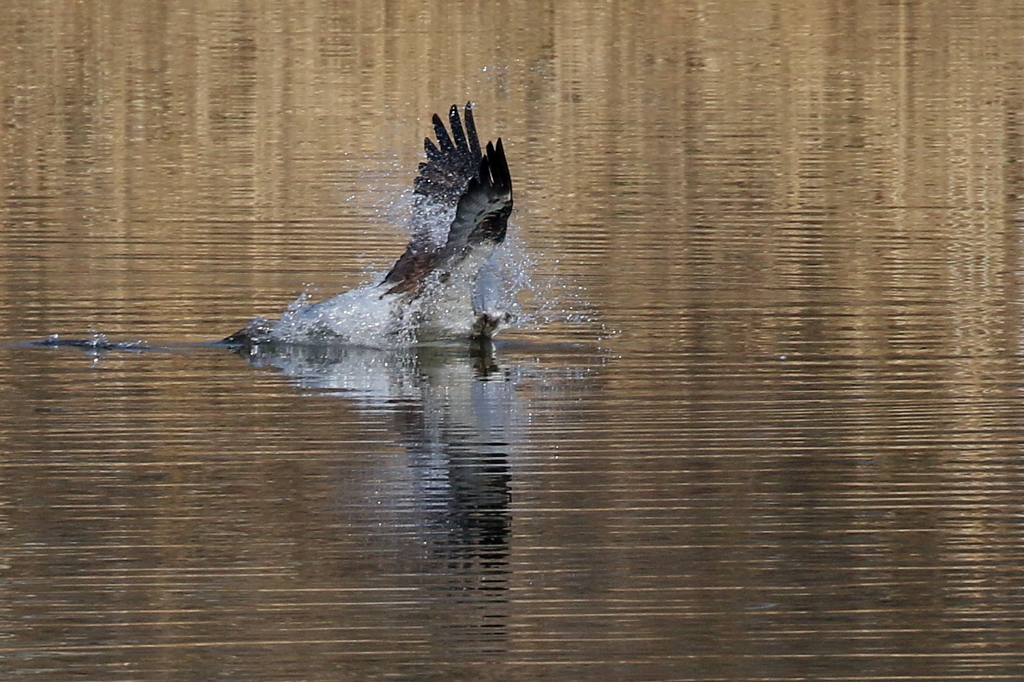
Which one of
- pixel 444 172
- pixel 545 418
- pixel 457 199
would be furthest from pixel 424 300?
pixel 545 418

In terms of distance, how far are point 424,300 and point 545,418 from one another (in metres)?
2.70

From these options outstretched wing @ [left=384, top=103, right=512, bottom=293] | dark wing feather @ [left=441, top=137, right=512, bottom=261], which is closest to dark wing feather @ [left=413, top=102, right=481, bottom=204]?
outstretched wing @ [left=384, top=103, right=512, bottom=293]

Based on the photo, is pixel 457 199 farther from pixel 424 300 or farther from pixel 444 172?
pixel 424 300

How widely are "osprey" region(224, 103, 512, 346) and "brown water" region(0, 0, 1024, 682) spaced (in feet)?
0.88

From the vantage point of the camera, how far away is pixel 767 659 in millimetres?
7340

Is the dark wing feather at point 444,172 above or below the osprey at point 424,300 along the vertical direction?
above

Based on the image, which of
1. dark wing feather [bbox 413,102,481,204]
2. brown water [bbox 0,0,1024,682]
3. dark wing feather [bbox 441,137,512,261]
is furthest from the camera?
dark wing feather [bbox 413,102,481,204]

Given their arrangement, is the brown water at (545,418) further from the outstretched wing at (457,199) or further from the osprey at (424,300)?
the outstretched wing at (457,199)

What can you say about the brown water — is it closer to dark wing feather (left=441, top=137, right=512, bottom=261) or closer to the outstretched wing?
the outstretched wing

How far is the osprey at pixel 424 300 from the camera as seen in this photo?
519 inches

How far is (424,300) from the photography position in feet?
44.8

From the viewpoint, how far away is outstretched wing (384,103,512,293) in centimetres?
1265

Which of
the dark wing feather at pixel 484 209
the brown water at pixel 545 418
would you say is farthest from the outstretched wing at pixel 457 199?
the brown water at pixel 545 418

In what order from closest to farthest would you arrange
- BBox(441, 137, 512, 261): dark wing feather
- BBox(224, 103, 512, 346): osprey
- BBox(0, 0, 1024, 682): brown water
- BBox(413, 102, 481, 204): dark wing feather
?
BBox(0, 0, 1024, 682): brown water
BBox(441, 137, 512, 261): dark wing feather
BBox(224, 103, 512, 346): osprey
BBox(413, 102, 481, 204): dark wing feather
